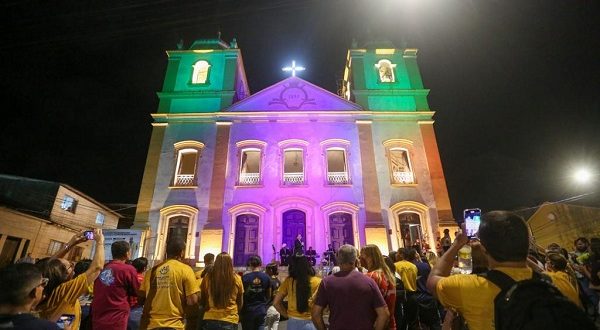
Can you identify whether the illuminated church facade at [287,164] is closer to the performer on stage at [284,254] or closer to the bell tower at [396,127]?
the bell tower at [396,127]

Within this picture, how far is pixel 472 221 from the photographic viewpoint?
9.34 feet

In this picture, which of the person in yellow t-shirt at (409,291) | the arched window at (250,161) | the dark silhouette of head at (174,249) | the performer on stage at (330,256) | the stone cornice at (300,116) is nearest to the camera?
the dark silhouette of head at (174,249)

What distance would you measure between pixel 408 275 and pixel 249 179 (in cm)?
1218

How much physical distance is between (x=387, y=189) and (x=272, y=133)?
6949 millimetres

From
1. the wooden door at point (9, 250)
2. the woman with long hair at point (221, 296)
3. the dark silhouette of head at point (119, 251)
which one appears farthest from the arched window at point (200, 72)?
the woman with long hair at point (221, 296)

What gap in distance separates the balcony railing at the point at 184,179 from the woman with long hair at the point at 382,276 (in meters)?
13.7

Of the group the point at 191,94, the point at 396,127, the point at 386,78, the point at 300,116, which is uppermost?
the point at 386,78

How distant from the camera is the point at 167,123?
17.4 m

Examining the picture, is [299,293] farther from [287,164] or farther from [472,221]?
[287,164]

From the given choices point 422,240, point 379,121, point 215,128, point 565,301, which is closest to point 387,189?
point 422,240

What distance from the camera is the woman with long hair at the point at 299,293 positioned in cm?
377

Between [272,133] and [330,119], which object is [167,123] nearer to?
[272,133]

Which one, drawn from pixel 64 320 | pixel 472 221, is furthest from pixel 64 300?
pixel 472 221

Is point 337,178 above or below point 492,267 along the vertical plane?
above
